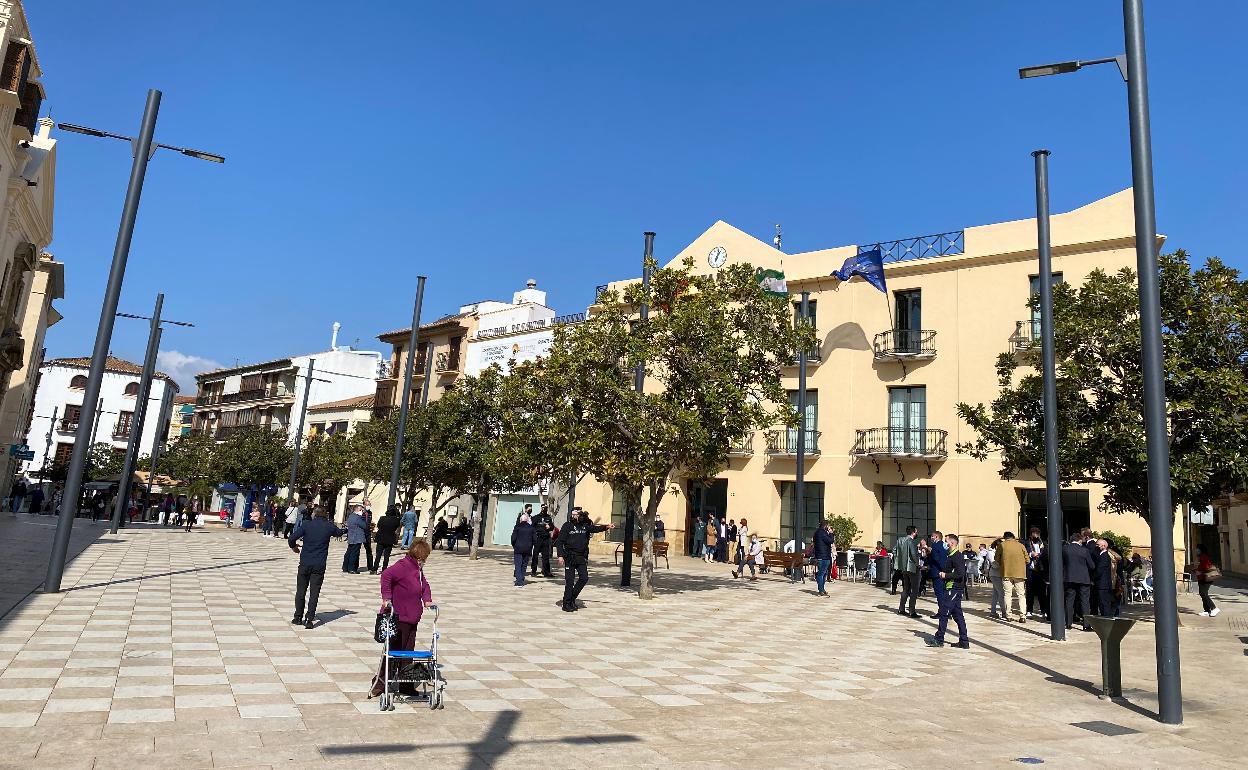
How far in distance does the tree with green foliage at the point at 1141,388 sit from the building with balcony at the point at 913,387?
8.86 meters

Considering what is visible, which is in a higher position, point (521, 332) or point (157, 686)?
point (521, 332)

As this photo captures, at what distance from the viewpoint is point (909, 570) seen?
16.5 m

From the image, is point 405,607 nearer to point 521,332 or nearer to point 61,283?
point 521,332

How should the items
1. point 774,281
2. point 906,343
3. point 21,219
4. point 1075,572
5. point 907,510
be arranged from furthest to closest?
point 774,281
point 906,343
point 907,510
point 21,219
point 1075,572

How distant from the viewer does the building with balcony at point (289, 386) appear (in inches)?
2476

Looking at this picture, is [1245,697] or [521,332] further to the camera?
[521,332]

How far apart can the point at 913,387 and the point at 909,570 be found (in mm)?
13934

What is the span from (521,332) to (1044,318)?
32.3 metres

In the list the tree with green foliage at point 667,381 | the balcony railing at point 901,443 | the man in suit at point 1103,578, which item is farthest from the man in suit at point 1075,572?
the balcony railing at point 901,443

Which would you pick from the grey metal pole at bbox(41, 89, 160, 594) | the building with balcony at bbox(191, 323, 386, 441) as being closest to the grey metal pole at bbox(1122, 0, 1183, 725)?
the grey metal pole at bbox(41, 89, 160, 594)

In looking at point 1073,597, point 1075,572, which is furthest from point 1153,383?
point 1073,597

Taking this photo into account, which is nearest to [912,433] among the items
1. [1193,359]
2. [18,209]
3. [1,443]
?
[1193,359]

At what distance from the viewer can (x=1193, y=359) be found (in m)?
15.6

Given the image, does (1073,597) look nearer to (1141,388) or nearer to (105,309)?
(1141,388)
